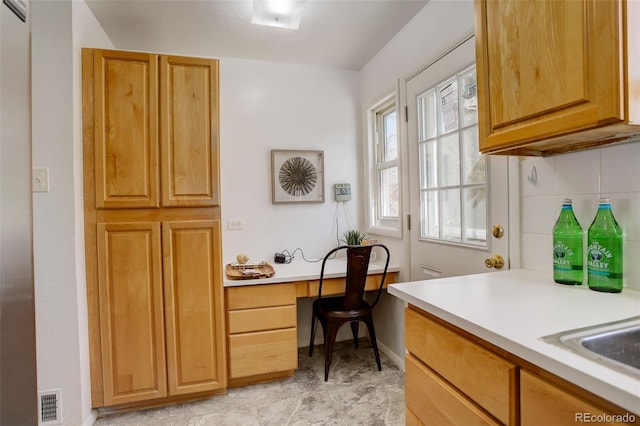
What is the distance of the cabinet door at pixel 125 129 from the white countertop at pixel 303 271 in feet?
2.56

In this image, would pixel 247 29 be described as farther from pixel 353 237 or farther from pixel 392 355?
pixel 392 355

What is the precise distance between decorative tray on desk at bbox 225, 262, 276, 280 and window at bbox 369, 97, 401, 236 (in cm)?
98

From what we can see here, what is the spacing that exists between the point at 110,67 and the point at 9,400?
1846mm

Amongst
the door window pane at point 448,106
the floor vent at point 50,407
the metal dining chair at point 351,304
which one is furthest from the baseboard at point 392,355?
the floor vent at point 50,407

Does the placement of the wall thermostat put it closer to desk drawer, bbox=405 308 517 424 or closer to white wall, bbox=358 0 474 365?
white wall, bbox=358 0 474 365

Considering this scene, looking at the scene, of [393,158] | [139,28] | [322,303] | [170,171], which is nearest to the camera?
[170,171]

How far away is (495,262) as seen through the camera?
1.51 metres

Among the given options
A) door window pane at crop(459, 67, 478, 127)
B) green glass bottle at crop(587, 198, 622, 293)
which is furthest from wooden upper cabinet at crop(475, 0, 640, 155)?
door window pane at crop(459, 67, 478, 127)

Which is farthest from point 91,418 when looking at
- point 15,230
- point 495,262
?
point 495,262

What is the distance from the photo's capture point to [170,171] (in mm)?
1915

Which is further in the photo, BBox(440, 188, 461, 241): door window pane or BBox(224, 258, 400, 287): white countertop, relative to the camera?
BBox(224, 258, 400, 287): white countertop

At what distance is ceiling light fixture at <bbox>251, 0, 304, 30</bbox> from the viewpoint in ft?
6.09

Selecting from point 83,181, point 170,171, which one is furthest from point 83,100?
point 170,171

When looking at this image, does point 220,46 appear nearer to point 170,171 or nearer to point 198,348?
point 170,171
